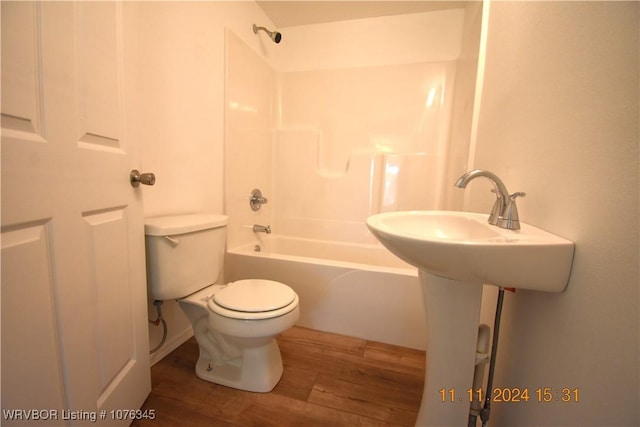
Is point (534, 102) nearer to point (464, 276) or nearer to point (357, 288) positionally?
point (464, 276)

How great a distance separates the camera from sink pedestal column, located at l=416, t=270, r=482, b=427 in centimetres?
74

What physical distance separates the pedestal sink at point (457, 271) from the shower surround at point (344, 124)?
1068 mm

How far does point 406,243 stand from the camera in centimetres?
57

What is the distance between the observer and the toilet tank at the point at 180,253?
1044 mm

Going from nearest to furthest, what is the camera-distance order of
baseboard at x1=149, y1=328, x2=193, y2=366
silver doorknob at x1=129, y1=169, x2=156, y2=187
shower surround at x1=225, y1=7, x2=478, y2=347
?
silver doorknob at x1=129, y1=169, x2=156, y2=187 < baseboard at x1=149, y1=328, x2=193, y2=366 < shower surround at x1=225, y1=7, x2=478, y2=347

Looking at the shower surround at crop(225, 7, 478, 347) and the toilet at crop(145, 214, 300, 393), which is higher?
the shower surround at crop(225, 7, 478, 347)

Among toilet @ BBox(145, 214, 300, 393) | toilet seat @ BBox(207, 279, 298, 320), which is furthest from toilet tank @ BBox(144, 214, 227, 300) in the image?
toilet seat @ BBox(207, 279, 298, 320)

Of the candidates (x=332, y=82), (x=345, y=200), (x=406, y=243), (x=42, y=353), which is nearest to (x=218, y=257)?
(x=42, y=353)

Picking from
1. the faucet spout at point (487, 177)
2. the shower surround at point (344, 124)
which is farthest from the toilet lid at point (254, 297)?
the faucet spout at point (487, 177)

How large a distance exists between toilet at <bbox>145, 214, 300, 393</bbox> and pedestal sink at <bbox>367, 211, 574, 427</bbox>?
559 mm

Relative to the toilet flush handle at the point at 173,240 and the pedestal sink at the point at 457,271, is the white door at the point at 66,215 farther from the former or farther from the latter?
the pedestal sink at the point at 457,271

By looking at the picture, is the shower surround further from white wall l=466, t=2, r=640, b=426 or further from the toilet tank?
white wall l=466, t=2, r=640, b=426

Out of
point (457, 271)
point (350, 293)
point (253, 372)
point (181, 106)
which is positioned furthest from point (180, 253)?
point (457, 271)

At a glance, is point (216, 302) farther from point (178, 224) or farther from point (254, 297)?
point (178, 224)
